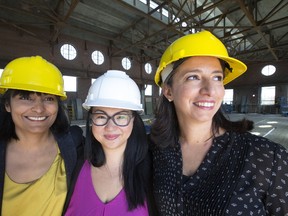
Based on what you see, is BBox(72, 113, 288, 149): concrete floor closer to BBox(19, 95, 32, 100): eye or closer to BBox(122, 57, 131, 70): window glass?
BBox(19, 95, 32, 100): eye

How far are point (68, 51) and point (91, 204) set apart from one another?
15.7 metres

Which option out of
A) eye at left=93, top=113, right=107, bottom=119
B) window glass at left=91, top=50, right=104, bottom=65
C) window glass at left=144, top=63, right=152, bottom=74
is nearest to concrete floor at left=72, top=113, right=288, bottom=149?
eye at left=93, top=113, right=107, bottom=119

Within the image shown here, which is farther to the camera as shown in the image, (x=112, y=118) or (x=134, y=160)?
(x=134, y=160)

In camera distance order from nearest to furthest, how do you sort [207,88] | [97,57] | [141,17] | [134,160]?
[207,88]
[134,160]
[141,17]
[97,57]

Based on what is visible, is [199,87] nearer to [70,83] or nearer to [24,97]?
[24,97]

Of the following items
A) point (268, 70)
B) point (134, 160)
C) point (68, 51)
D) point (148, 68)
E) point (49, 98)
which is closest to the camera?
point (134, 160)

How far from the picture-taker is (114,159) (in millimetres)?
1796

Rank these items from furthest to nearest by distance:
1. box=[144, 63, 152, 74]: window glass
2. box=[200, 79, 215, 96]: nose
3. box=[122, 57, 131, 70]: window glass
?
box=[144, 63, 152, 74]: window glass, box=[122, 57, 131, 70]: window glass, box=[200, 79, 215, 96]: nose

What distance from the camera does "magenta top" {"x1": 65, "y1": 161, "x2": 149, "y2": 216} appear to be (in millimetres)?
1512

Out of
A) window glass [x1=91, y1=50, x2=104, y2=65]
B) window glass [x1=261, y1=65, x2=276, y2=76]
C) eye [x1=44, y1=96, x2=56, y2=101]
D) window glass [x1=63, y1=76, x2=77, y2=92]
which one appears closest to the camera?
eye [x1=44, y1=96, x2=56, y2=101]

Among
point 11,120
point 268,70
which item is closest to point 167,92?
point 11,120

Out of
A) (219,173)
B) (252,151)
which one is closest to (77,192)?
(219,173)

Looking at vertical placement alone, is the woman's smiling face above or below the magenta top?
above

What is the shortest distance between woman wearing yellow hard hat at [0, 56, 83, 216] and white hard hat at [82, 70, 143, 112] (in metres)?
0.46
